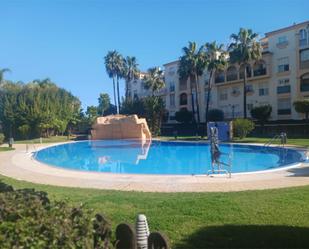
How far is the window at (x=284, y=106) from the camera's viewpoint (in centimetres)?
4900

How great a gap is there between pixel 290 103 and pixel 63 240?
49.6 metres

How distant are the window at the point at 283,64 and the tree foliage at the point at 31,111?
32.2m

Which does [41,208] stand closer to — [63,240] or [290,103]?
[63,240]

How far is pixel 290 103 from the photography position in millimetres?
48906

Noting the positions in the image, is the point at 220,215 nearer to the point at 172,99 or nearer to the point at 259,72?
the point at 259,72

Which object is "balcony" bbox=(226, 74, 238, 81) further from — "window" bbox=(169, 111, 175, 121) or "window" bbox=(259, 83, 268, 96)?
"window" bbox=(169, 111, 175, 121)

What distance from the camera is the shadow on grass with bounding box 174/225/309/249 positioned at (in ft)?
18.5

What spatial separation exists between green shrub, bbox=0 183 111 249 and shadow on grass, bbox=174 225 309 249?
2.48 m

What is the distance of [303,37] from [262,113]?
1082cm

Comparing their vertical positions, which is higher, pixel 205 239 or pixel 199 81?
pixel 199 81

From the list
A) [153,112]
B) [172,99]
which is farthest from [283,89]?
[172,99]

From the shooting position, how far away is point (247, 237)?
19.4 feet

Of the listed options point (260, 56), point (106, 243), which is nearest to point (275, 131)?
point (260, 56)

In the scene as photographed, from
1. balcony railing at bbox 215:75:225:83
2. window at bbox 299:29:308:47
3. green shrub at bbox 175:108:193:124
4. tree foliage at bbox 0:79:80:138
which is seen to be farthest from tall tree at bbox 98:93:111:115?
window at bbox 299:29:308:47
